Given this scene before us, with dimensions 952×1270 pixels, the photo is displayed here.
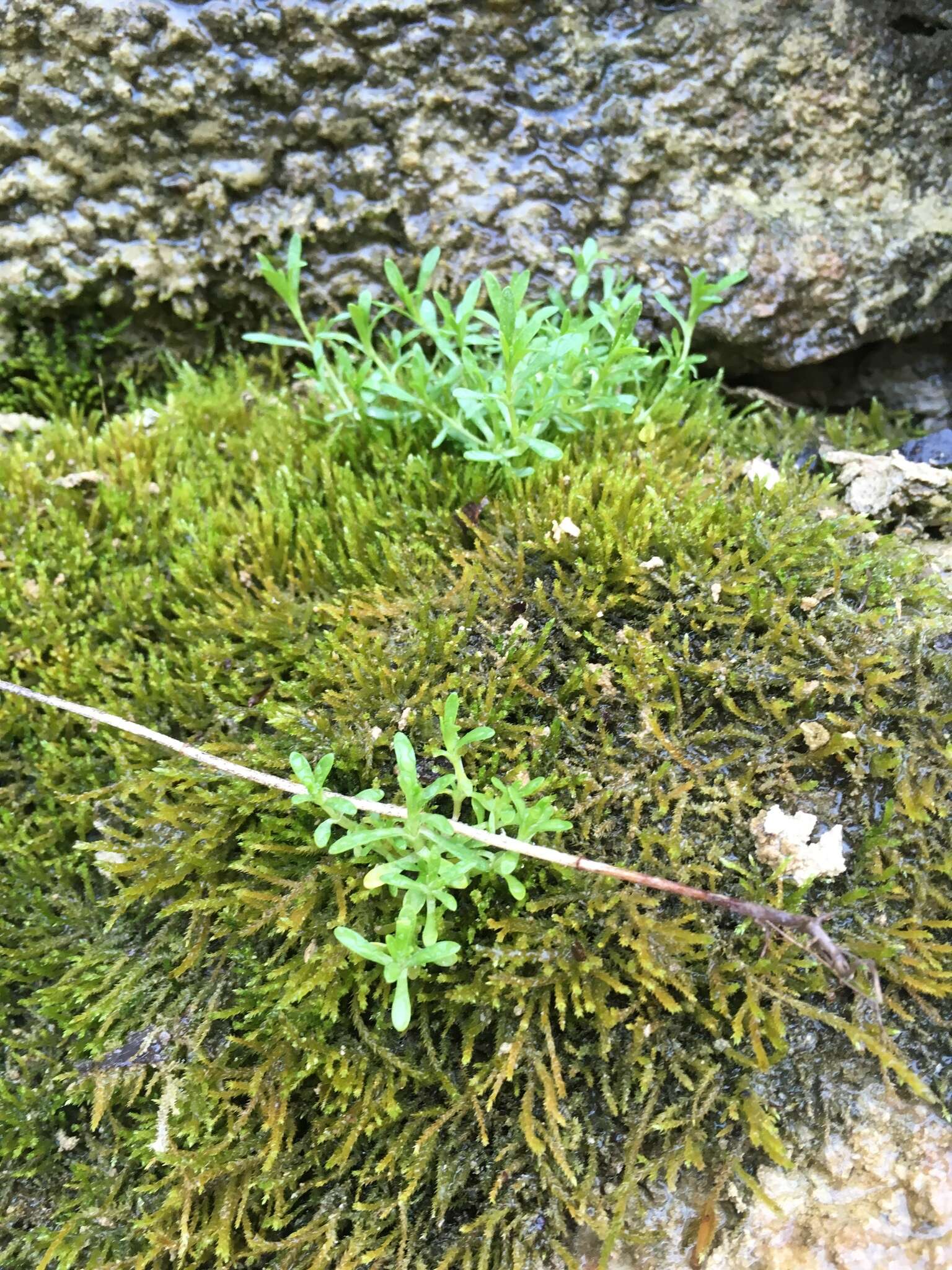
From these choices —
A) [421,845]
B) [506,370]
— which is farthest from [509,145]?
[421,845]

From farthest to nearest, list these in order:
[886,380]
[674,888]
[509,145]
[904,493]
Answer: [886,380] < [509,145] < [904,493] < [674,888]

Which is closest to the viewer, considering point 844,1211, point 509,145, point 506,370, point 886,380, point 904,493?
point 844,1211

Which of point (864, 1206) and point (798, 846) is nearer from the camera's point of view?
point (864, 1206)

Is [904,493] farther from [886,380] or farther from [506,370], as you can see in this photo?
[506,370]

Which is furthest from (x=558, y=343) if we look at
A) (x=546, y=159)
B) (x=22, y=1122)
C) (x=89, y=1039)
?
(x=22, y=1122)

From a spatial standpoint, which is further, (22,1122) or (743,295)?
(743,295)

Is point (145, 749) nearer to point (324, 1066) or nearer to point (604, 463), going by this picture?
point (324, 1066)

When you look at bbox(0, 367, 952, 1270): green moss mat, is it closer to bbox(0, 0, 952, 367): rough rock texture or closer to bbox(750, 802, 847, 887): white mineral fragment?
bbox(750, 802, 847, 887): white mineral fragment
